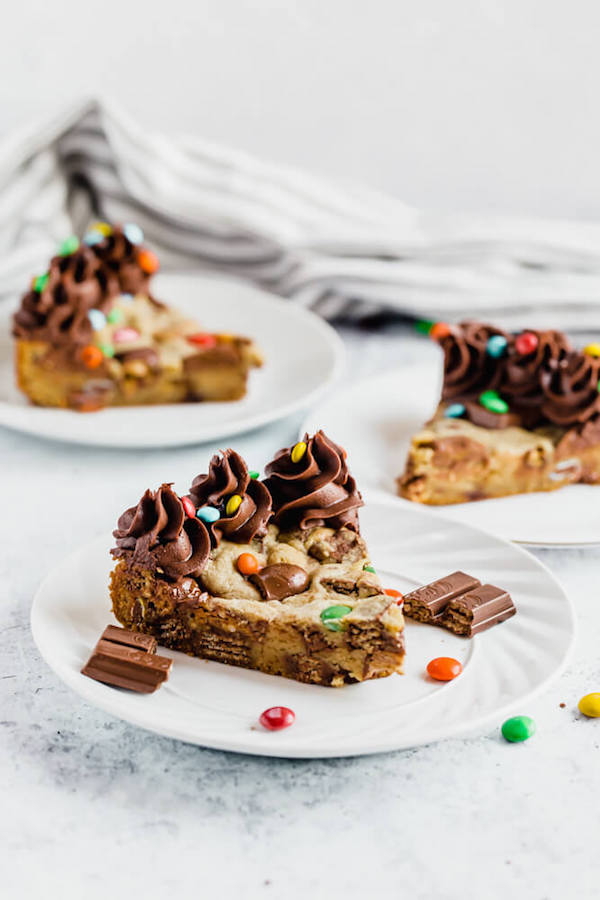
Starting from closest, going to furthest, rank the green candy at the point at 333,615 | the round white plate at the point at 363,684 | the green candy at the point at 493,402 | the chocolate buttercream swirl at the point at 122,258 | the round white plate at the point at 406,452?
the round white plate at the point at 363,684 → the green candy at the point at 333,615 → the round white plate at the point at 406,452 → the green candy at the point at 493,402 → the chocolate buttercream swirl at the point at 122,258

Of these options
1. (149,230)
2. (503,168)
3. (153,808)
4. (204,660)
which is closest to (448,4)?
(503,168)

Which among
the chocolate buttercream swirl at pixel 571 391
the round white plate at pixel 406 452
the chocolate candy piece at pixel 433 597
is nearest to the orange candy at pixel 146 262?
the round white plate at pixel 406 452

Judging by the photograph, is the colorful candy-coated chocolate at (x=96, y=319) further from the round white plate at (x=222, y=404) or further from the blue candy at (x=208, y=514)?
the blue candy at (x=208, y=514)

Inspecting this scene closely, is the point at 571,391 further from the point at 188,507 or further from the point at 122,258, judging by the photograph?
the point at 122,258

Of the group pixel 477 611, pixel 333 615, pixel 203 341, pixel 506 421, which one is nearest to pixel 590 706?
pixel 477 611

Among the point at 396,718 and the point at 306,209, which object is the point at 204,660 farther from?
the point at 306,209
